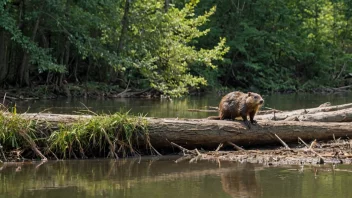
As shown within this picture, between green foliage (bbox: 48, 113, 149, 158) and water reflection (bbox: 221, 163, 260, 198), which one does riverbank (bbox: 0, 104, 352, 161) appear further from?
water reflection (bbox: 221, 163, 260, 198)

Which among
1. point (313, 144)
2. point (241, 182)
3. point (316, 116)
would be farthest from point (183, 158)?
point (316, 116)

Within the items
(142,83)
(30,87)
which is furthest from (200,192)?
(142,83)

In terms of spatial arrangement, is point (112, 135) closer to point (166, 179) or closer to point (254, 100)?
point (166, 179)

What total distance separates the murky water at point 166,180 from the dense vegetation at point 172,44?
11564 millimetres

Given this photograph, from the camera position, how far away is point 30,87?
23.0 meters

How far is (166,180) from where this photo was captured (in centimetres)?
716

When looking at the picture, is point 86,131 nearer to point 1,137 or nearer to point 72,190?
point 1,137

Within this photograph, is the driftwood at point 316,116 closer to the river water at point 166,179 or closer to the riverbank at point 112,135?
the riverbank at point 112,135

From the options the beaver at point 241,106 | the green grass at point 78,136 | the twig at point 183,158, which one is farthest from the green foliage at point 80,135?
the beaver at point 241,106

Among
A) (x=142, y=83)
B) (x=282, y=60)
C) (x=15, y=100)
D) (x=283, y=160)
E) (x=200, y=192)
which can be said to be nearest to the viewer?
(x=200, y=192)

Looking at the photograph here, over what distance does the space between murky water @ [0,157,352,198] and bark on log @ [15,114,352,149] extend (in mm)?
649

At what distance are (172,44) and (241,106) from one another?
555 inches

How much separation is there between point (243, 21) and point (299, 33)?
404cm

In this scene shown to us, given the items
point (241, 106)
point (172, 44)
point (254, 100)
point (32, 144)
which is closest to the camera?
point (32, 144)
